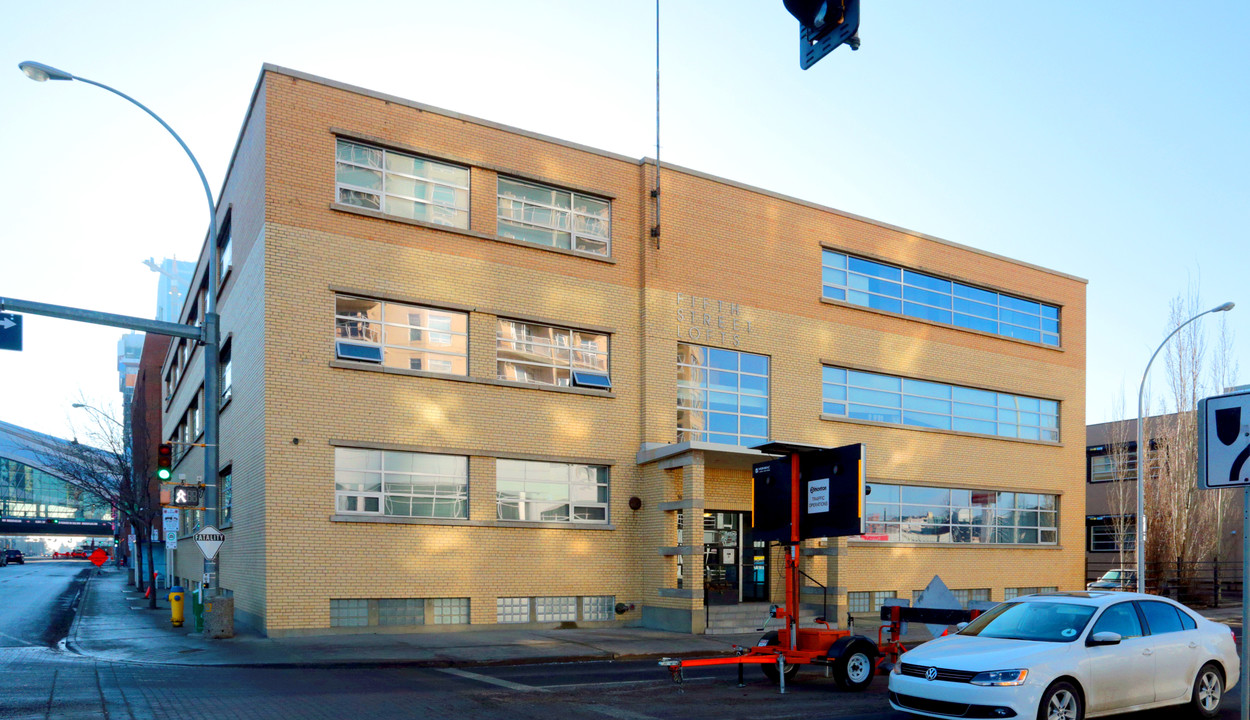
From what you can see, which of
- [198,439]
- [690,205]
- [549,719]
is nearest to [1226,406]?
[549,719]

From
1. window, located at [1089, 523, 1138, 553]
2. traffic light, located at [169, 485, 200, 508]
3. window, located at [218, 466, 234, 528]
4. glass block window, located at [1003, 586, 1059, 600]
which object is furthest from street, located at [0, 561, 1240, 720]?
window, located at [1089, 523, 1138, 553]

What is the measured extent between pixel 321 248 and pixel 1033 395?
920 inches

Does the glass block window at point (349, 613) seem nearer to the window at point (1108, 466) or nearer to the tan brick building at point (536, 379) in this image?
the tan brick building at point (536, 379)

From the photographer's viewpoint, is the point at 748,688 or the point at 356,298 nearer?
the point at 748,688

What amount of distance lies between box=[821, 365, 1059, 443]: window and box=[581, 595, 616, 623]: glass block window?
831 cm

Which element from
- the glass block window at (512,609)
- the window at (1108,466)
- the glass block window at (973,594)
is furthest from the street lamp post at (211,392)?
the window at (1108,466)

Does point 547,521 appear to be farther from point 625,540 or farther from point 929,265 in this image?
point 929,265

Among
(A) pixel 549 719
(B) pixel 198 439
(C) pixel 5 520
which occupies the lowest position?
(C) pixel 5 520

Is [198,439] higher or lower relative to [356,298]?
lower

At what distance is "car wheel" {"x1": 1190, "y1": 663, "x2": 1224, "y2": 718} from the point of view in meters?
10.5

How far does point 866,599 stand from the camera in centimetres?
2706

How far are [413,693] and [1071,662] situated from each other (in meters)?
7.77

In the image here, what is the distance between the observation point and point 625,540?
2320 centimetres

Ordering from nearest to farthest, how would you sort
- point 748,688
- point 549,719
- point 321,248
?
1. point 549,719
2. point 748,688
3. point 321,248
